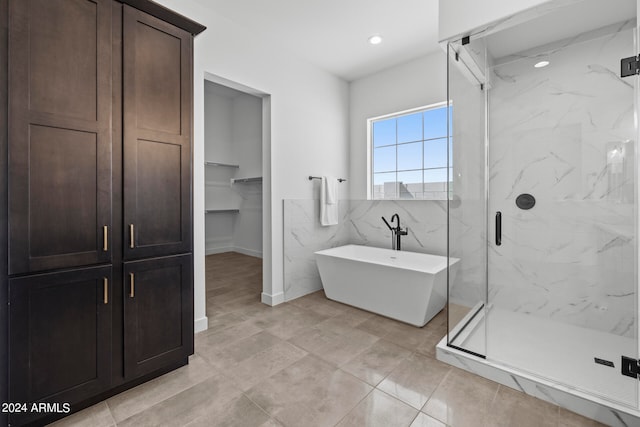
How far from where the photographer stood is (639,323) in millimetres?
1497

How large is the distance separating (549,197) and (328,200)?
7.23ft

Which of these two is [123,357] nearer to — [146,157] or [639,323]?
[146,157]

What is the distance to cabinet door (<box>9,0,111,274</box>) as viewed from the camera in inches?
53.9

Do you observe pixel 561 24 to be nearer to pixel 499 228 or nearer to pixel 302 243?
pixel 499 228

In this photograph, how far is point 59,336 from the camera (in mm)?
1487

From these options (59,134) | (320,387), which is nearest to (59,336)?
(59,134)

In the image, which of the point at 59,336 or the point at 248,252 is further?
the point at 248,252

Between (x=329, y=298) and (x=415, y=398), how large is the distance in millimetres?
1721

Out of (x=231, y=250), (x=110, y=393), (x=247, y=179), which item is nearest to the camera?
(x=110, y=393)

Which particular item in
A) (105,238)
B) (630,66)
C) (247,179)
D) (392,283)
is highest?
(630,66)

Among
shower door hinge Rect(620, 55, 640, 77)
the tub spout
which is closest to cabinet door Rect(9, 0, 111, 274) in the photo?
the tub spout

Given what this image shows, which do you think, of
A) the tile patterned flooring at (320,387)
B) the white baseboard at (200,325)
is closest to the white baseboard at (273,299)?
the tile patterned flooring at (320,387)

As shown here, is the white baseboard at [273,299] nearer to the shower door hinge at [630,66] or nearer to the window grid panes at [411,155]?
the window grid panes at [411,155]

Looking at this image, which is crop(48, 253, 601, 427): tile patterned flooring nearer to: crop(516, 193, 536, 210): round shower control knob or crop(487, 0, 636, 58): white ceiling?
crop(516, 193, 536, 210): round shower control knob
